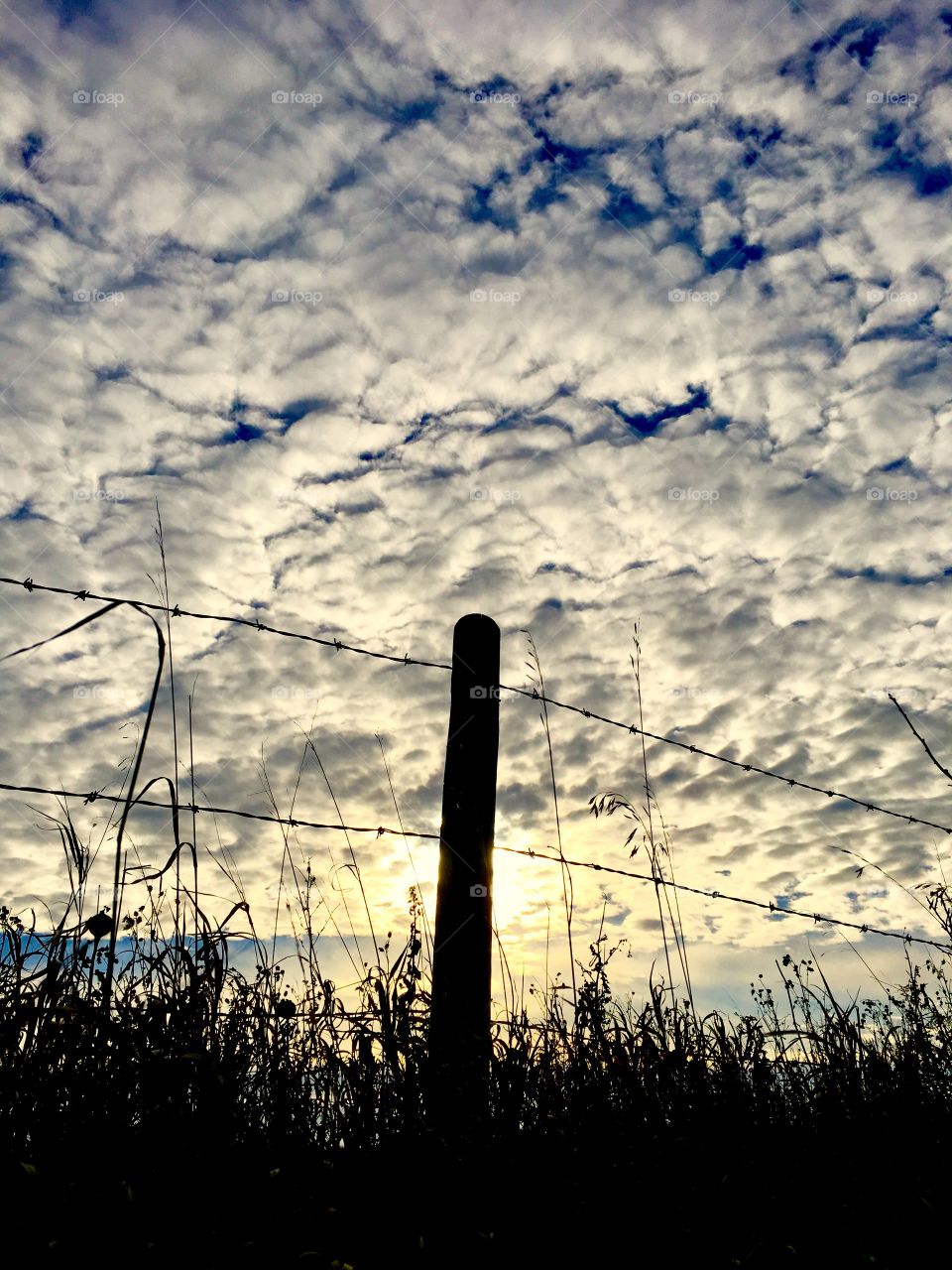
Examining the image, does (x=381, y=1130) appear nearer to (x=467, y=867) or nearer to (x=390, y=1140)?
(x=390, y=1140)

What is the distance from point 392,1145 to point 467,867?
1295 millimetres

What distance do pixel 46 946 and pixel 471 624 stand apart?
1.96m

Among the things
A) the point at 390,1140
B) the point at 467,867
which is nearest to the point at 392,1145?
the point at 390,1140

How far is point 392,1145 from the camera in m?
1.86

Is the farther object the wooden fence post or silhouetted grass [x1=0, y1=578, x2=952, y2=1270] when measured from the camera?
the wooden fence post

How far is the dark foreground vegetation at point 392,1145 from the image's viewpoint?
1532 millimetres

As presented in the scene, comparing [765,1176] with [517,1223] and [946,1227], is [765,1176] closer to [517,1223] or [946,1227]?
[946,1227]

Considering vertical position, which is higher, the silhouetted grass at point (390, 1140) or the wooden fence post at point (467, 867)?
the wooden fence post at point (467, 867)

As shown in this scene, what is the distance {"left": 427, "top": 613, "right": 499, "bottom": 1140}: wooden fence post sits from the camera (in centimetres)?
252

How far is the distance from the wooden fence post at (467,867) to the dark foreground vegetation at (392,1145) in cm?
12

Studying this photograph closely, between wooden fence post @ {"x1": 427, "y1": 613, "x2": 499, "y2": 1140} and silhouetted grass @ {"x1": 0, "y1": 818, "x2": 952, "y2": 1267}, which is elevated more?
wooden fence post @ {"x1": 427, "y1": 613, "x2": 499, "y2": 1140}

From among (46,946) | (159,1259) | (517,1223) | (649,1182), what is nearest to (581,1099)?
(649,1182)

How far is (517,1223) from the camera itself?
1.61 metres

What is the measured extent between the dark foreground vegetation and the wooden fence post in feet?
0.39
